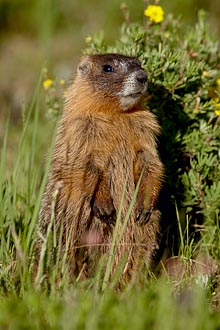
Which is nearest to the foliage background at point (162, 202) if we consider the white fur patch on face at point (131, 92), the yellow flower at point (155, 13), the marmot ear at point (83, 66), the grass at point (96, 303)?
the grass at point (96, 303)

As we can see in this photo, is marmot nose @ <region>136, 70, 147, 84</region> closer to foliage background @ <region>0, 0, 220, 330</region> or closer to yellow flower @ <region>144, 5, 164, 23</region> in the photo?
foliage background @ <region>0, 0, 220, 330</region>

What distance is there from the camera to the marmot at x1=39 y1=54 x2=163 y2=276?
526cm

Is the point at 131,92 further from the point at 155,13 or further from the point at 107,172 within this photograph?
the point at 155,13

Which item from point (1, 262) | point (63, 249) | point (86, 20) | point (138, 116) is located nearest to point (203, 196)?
point (138, 116)

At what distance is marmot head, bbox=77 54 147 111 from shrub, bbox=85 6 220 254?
0.41 metres

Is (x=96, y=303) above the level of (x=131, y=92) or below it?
below

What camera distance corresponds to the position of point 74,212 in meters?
5.29

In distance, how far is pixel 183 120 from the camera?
20.2 ft

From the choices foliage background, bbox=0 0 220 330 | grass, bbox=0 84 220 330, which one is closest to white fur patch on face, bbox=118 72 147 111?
foliage background, bbox=0 0 220 330

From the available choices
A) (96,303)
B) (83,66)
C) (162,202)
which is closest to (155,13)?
(83,66)

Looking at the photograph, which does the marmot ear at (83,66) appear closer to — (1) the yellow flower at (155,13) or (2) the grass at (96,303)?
(1) the yellow flower at (155,13)

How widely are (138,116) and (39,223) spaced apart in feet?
2.85

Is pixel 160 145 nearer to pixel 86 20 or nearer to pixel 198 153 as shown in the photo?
pixel 198 153

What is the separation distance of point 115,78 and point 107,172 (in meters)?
0.64
